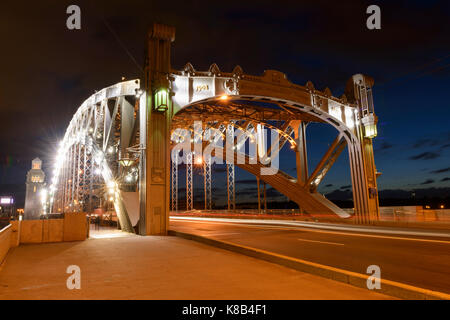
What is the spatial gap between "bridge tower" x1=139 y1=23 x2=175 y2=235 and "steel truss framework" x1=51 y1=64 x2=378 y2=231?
0.40m

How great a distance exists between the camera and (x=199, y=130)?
3575 centimetres

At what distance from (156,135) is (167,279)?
1117 cm

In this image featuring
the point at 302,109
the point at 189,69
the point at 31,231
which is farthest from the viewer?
the point at 302,109

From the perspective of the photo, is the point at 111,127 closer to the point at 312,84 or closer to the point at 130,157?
the point at 130,157

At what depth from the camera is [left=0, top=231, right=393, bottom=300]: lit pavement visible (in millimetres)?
4773

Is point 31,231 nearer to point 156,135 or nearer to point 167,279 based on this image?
point 156,135

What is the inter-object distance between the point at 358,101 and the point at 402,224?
1050 cm

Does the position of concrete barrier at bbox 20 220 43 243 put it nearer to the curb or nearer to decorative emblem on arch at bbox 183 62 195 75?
the curb

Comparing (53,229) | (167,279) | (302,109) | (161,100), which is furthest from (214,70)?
(167,279)

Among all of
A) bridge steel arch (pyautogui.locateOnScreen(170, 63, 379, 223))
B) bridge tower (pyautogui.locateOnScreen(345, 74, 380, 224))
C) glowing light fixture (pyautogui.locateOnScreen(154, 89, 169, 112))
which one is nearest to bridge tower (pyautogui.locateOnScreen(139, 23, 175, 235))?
glowing light fixture (pyautogui.locateOnScreen(154, 89, 169, 112))

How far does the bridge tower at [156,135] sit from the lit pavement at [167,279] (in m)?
6.53

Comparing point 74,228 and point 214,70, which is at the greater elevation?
point 214,70

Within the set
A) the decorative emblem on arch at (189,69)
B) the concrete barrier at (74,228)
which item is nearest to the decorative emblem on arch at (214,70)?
the decorative emblem on arch at (189,69)
